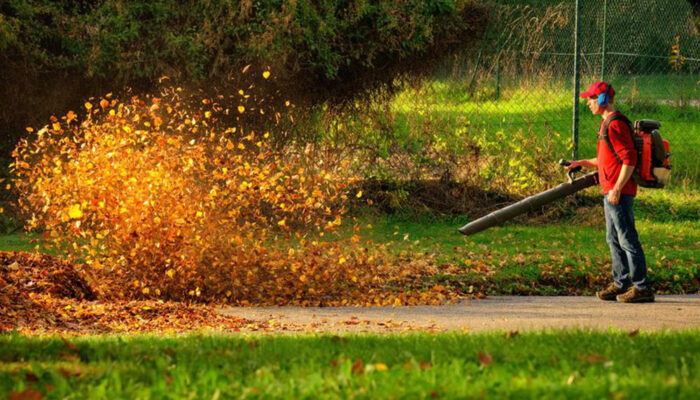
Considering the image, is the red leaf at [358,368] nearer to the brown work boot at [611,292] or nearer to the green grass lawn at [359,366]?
the green grass lawn at [359,366]

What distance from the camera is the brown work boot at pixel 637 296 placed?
8.15 m

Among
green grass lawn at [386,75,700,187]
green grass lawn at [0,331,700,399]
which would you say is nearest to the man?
green grass lawn at [0,331,700,399]

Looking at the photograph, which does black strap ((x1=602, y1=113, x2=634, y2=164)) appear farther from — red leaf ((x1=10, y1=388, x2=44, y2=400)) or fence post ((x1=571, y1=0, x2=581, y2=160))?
red leaf ((x1=10, y1=388, x2=44, y2=400))

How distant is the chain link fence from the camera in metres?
13.9

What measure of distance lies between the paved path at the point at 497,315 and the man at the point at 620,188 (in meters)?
0.20

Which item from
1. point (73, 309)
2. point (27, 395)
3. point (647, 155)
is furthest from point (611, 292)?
point (27, 395)

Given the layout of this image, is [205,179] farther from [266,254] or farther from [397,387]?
[397,387]

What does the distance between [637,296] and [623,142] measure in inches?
50.8

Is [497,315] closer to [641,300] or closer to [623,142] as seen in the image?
[641,300]

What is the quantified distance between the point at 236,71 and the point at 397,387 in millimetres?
8326

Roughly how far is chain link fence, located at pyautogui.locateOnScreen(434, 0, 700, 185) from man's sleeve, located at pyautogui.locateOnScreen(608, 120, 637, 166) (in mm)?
5011

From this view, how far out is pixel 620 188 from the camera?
313 inches

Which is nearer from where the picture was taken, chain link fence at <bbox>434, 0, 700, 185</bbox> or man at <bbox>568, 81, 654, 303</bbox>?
man at <bbox>568, 81, 654, 303</bbox>

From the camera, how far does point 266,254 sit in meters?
9.16
